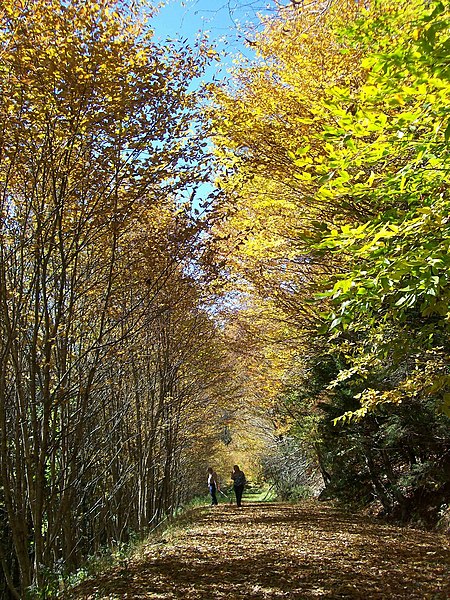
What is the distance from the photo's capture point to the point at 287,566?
6.11m

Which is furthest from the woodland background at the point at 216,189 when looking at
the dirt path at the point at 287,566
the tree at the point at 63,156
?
the dirt path at the point at 287,566

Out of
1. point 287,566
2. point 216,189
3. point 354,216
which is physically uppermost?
point 216,189

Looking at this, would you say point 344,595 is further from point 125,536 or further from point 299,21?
point 125,536

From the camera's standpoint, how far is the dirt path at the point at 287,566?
5.04 metres

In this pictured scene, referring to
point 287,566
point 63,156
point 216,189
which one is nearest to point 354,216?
point 216,189

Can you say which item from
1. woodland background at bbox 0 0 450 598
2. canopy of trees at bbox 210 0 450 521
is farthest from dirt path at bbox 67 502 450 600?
canopy of trees at bbox 210 0 450 521

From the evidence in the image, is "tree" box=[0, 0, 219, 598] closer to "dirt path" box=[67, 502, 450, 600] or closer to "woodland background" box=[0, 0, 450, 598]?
"woodland background" box=[0, 0, 450, 598]

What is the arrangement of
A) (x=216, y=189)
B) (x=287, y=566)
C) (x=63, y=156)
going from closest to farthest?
(x=63, y=156), (x=216, y=189), (x=287, y=566)

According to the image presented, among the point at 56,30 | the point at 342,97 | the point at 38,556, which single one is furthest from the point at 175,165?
the point at 38,556

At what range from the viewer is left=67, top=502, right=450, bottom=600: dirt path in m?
5.04

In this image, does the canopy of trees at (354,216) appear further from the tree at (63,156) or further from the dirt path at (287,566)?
the dirt path at (287,566)

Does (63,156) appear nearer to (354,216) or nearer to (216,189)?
(216,189)

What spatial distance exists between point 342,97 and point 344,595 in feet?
15.3

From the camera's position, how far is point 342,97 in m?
2.43
